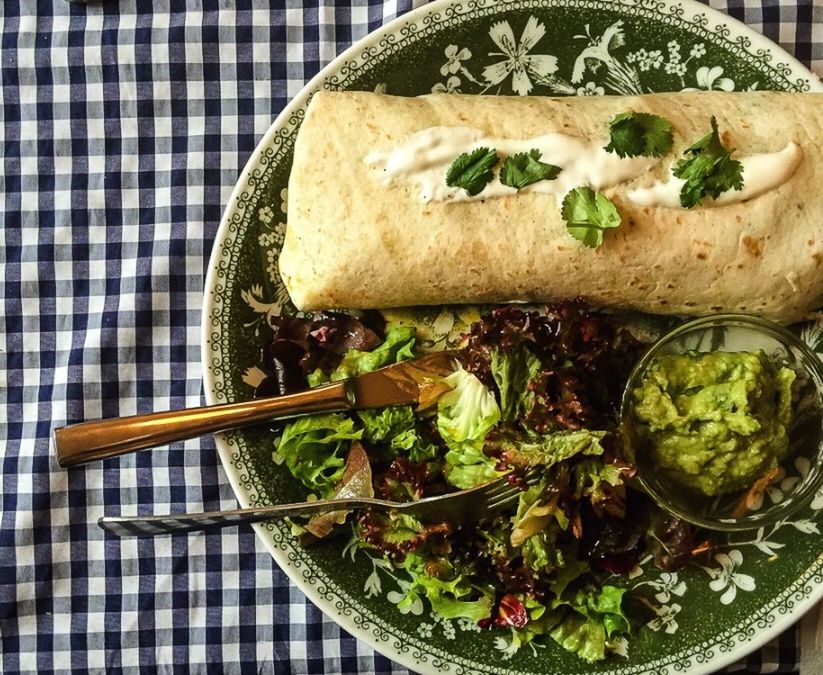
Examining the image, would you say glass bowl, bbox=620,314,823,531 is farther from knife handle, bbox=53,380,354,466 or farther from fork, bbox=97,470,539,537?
knife handle, bbox=53,380,354,466

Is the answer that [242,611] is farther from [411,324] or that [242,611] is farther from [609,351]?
[609,351]

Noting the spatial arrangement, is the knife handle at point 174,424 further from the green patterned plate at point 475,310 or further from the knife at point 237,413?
the green patterned plate at point 475,310

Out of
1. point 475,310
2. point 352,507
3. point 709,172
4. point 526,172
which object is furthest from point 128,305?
point 709,172

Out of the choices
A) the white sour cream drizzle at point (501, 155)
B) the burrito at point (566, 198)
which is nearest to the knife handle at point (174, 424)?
the burrito at point (566, 198)

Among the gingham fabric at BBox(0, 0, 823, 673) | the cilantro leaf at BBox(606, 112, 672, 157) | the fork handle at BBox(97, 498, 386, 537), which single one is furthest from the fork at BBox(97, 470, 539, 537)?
the cilantro leaf at BBox(606, 112, 672, 157)

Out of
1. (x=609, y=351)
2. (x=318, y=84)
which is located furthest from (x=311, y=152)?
(x=609, y=351)
